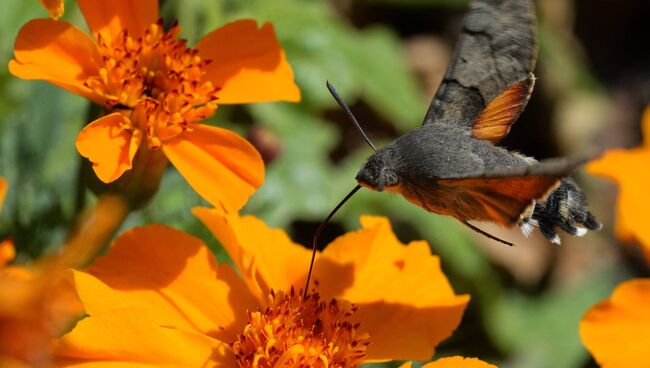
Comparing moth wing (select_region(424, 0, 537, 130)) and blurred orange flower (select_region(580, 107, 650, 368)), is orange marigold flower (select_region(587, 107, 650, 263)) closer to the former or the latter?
blurred orange flower (select_region(580, 107, 650, 368))

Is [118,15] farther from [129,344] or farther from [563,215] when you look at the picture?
[563,215]

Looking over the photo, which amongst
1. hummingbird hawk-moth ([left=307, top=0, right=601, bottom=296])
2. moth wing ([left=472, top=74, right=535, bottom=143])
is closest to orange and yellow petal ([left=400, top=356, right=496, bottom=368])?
hummingbird hawk-moth ([left=307, top=0, right=601, bottom=296])

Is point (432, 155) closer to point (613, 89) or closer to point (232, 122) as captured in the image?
point (232, 122)

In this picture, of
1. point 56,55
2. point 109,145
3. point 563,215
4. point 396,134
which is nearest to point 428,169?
point 563,215

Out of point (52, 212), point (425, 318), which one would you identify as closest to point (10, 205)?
point (52, 212)

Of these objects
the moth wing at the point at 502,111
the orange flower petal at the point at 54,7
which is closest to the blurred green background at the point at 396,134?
the orange flower petal at the point at 54,7

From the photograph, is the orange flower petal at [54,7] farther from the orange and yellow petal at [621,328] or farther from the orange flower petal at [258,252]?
the orange and yellow petal at [621,328]

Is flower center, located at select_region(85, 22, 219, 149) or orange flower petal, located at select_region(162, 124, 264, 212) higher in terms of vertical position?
flower center, located at select_region(85, 22, 219, 149)
